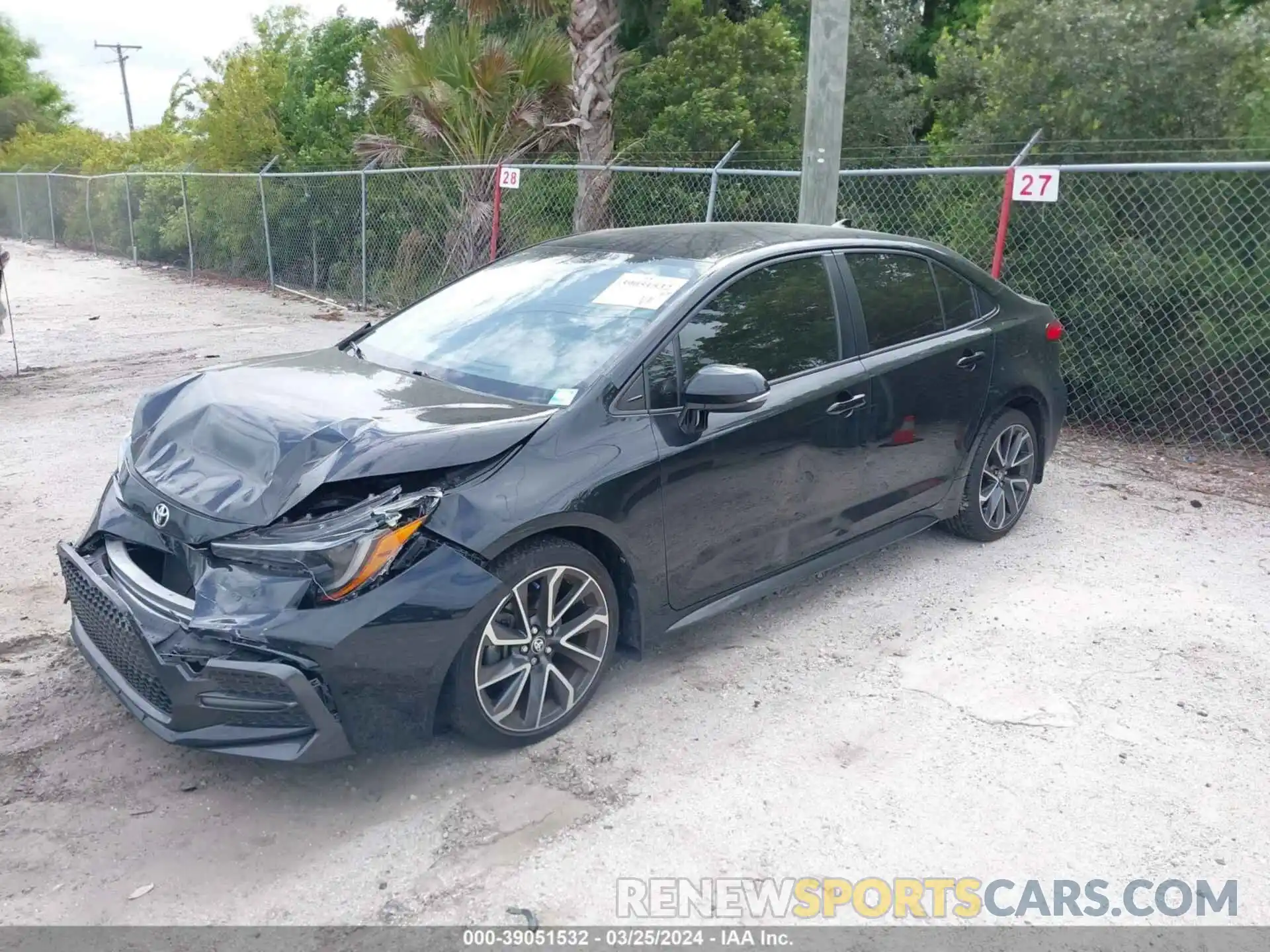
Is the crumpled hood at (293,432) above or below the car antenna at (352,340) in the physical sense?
below

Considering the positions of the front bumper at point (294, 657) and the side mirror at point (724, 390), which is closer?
the front bumper at point (294, 657)

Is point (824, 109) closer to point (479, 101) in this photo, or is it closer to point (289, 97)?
point (479, 101)

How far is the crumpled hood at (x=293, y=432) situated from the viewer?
10.8 ft

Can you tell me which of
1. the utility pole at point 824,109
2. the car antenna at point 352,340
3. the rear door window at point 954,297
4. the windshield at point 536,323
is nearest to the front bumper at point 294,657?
the windshield at point 536,323

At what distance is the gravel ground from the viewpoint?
9.96ft

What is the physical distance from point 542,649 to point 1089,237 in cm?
590

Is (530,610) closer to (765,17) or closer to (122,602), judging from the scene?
(122,602)

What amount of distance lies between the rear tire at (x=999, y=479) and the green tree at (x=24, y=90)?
1860 inches

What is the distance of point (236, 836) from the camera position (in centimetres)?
317

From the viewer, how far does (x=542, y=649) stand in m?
3.55

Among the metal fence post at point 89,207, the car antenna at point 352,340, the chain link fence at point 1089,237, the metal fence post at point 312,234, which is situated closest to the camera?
the car antenna at point 352,340

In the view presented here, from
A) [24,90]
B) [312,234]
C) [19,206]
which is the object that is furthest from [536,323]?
[24,90]

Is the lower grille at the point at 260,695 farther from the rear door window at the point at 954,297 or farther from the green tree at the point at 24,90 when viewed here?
the green tree at the point at 24,90

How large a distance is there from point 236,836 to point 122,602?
2.56ft
